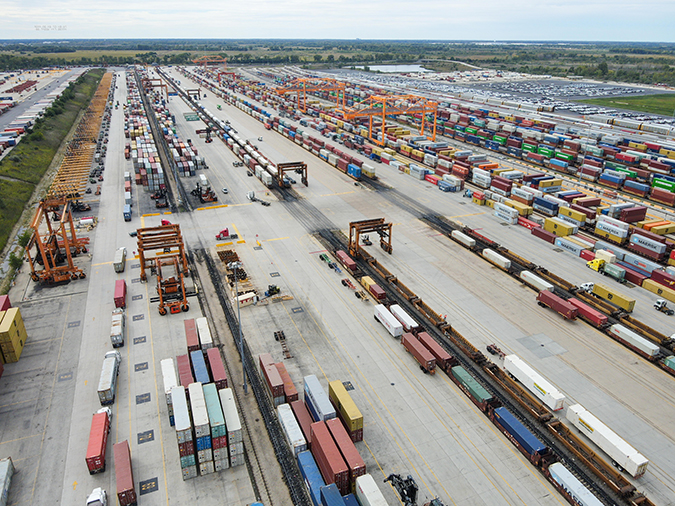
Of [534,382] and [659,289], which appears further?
[659,289]

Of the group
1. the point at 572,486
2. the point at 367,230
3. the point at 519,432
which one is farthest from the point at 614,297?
the point at 367,230

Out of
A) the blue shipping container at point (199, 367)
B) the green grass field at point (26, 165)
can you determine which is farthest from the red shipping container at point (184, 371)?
the green grass field at point (26, 165)

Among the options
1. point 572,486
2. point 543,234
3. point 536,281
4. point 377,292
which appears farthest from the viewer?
point 543,234

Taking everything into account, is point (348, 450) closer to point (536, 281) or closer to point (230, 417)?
point (230, 417)

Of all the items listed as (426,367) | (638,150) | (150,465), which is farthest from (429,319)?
(638,150)

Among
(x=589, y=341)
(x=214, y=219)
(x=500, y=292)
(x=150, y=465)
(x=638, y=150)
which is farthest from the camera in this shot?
(x=638, y=150)

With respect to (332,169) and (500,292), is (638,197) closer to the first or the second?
(500,292)
